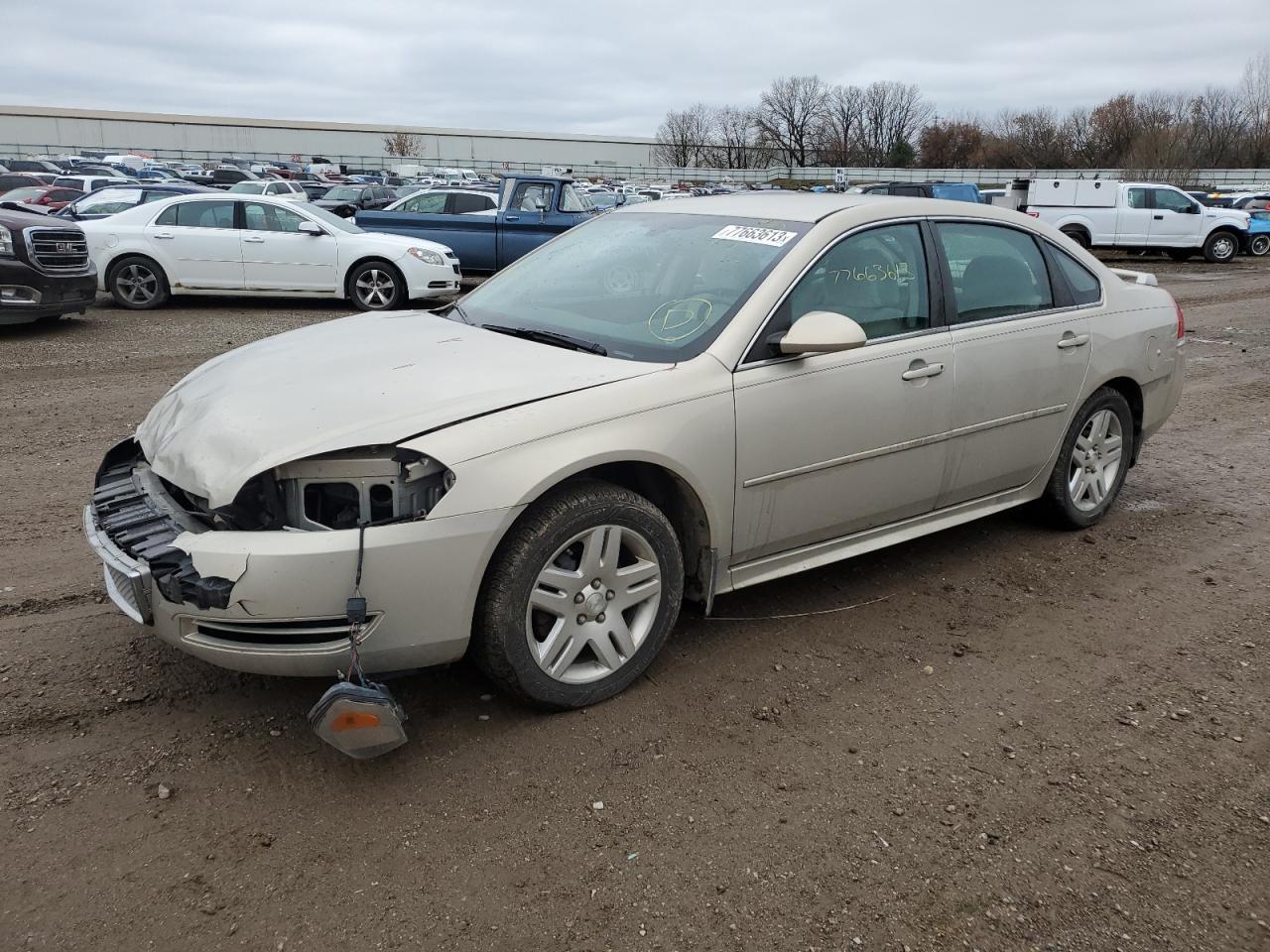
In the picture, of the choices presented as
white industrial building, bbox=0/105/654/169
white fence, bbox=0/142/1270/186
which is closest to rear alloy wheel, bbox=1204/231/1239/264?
white fence, bbox=0/142/1270/186

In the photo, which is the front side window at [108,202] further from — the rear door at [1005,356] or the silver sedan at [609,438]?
the rear door at [1005,356]

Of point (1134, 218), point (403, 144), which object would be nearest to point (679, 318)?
point (1134, 218)

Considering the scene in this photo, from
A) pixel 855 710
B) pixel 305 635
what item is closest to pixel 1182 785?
pixel 855 710

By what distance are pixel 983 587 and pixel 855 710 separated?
1373 millimetres

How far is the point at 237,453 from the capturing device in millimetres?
2961

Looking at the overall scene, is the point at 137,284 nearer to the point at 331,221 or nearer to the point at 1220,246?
the point at 331,221

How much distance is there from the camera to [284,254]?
42.9 feet

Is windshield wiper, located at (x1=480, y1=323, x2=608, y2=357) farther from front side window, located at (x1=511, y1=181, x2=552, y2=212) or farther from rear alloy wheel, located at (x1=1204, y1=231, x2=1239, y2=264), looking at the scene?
rear alloy wheel, located at (x1=1204, y1=231, x2=1239, y2=264)

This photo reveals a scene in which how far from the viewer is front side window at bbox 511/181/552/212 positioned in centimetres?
1638

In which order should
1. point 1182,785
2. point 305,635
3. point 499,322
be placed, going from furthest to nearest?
1. point 499,322
2. point 1182,785
3. point 305,635

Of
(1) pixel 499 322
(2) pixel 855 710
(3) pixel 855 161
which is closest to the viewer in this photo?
(2) pixel 855 710

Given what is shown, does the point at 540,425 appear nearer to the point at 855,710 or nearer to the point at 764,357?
the point at 764,357

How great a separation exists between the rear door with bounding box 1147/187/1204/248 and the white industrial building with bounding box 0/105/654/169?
82639 mm

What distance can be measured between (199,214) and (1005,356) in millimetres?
11540
